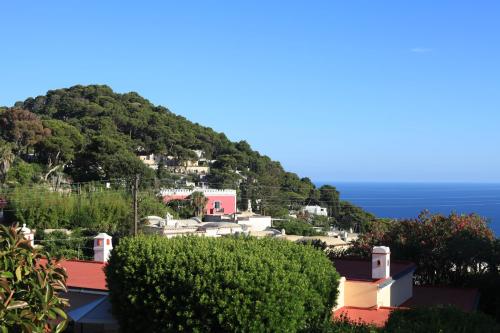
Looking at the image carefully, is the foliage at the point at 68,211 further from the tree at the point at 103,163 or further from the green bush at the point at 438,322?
the green bush at the point at 438,322

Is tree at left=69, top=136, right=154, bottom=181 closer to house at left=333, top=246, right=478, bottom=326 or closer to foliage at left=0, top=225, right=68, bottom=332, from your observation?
house at left=333, top=246, right=478, bottom=326

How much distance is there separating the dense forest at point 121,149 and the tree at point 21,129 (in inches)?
3.6

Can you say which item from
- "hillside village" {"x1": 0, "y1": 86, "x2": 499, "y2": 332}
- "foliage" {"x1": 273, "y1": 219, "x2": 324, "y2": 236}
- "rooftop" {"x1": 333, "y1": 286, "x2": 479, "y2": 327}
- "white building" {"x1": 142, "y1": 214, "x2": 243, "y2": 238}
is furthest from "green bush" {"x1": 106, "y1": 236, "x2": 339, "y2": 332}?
"foliage" {"x1": 273, "y1": 219, "x2": 324, "y2": 236}

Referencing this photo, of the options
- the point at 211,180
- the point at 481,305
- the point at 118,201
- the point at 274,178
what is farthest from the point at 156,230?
the point at 274,178

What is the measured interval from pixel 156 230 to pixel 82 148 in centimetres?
3079

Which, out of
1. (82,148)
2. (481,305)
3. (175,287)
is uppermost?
(82,148)

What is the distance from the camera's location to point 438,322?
8289mm

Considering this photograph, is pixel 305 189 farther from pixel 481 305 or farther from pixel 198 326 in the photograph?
pixel 198 326

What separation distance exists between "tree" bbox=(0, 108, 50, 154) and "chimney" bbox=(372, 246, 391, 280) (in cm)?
5280

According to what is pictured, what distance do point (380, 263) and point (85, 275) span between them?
261 inches

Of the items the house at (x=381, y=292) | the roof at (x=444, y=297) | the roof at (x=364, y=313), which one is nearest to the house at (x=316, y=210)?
the roof at (x=444, y=297)

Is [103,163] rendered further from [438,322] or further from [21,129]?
[438,322]

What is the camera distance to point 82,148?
65.8 metres

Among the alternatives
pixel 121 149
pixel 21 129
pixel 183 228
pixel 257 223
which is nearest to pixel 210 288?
pixel 183 228
